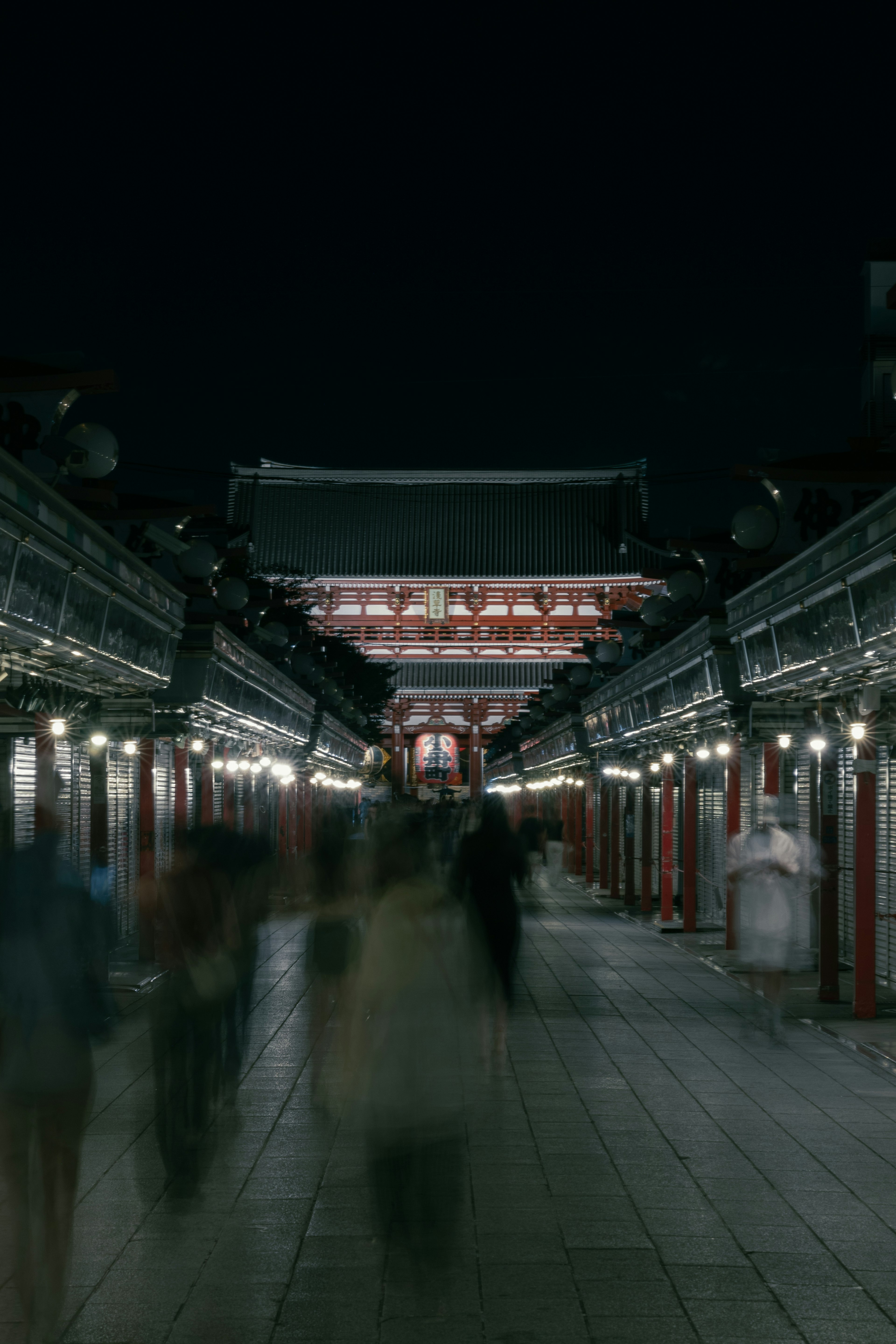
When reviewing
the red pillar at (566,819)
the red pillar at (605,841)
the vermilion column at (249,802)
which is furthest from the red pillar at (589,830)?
the vermilion column at (249,802)

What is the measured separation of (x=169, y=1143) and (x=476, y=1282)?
8.15 feet

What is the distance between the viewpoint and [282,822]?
111ft

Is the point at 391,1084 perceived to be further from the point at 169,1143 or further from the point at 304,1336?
the point at 169,1143

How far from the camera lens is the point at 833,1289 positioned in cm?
543

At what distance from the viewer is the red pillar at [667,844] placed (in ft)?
68.9

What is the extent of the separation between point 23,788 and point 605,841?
19708mm

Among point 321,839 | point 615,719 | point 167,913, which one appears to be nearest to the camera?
point 167,913

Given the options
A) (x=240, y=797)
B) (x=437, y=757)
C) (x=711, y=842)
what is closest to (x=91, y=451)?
(x=711, y=842)

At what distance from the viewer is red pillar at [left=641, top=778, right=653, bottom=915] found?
925 inches

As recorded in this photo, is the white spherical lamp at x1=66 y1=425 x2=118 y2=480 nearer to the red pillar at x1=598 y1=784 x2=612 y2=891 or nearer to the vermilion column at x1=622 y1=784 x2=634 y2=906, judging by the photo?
the vermilion column at x1=622 y1=784 x2=634 y2=906

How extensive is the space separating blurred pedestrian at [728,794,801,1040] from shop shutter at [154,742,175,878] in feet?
34.4

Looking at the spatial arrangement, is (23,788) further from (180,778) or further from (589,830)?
(589,830)

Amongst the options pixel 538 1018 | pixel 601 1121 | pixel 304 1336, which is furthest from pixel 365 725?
pixel 304 1336

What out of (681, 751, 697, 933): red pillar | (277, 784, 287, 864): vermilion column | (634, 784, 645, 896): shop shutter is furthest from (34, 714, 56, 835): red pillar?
(277, 784, 287, 864): vermilion column
